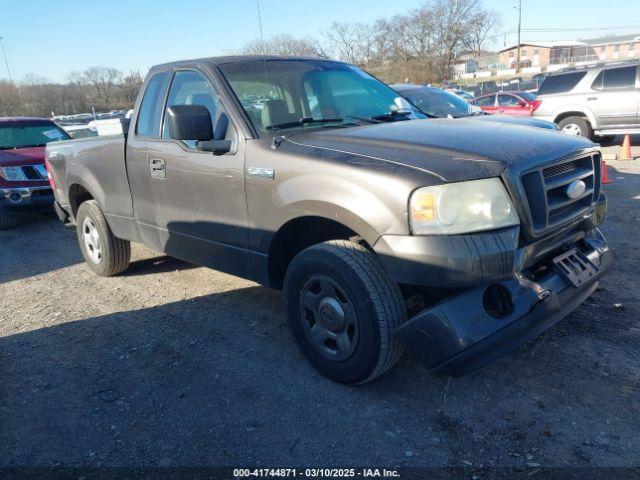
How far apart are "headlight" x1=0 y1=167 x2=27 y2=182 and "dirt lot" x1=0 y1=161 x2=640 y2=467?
4.52 meters

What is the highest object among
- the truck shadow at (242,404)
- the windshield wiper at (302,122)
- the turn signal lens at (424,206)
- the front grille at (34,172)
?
the windshield wiper at (302,122)

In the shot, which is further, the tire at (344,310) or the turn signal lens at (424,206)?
the tire at (344,310)

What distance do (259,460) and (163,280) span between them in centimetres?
310

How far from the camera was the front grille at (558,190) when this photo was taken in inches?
106

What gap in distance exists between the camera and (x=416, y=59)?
48.9 m

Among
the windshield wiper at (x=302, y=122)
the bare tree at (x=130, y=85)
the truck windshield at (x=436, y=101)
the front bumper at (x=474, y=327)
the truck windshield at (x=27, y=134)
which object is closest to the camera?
the front bumper at (x=474, y=327)

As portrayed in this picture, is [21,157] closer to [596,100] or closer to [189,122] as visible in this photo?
[189,122]

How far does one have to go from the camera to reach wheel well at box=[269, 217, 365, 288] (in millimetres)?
3214

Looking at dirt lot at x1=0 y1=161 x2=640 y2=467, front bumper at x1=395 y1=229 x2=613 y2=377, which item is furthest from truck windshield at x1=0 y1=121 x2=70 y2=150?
front bumper at x1=395 y1=229 x2=613 y2=377

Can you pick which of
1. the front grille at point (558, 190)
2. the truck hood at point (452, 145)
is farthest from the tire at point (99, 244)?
the front grille at point (558, 190)

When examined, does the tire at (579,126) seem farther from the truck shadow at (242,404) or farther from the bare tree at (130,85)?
the bare tree at (130,85)

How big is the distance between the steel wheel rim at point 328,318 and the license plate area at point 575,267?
3.86 ft

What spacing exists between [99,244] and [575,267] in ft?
14.4

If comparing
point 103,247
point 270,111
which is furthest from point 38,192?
point 270,111
